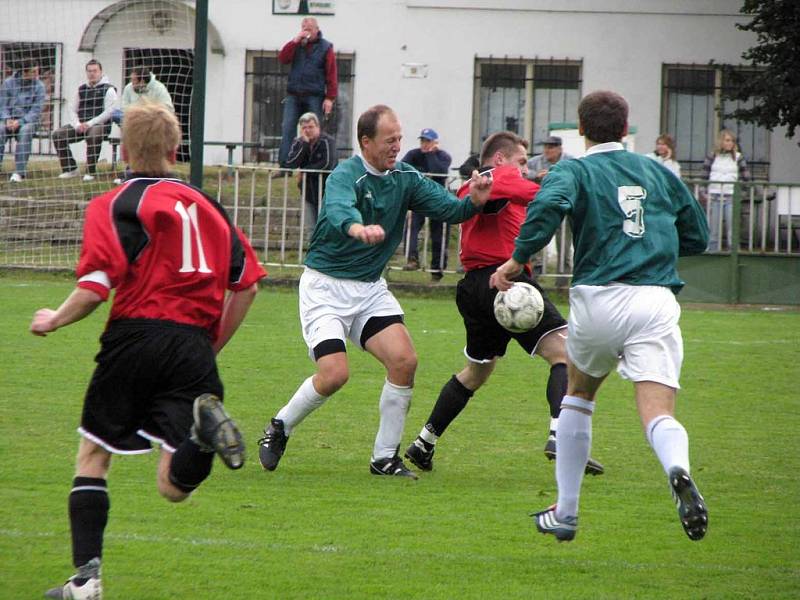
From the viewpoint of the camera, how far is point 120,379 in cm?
498

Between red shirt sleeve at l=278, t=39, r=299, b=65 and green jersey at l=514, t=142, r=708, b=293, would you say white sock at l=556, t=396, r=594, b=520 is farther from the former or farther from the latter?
red shirt sleeve at l=278, t=39, r=299, b=65

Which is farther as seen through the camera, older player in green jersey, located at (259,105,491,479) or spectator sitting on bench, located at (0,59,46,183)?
spectator sitting on bench, located at (0,59,46,183)

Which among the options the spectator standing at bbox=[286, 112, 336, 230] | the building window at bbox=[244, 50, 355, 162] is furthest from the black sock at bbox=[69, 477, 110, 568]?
the building window at bbox=[244, 50, 355, 162]

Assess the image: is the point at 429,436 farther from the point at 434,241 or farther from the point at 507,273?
the point at 434,241

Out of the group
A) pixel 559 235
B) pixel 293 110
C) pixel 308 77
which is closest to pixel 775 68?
pixel 559 235

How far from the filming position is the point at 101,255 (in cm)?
488

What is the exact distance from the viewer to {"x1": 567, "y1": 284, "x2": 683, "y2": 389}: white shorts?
5727 millimetres

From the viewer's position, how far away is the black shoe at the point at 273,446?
7609 millimetres

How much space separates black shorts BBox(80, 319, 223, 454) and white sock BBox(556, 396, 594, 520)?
170 centimetres

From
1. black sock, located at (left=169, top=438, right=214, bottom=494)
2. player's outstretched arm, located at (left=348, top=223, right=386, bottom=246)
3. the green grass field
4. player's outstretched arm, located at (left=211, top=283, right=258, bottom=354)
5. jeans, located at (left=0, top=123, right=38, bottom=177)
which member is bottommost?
the green grass field

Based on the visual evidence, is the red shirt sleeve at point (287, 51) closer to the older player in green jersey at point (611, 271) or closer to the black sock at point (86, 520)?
the older player in green jersey at point (611, 271)

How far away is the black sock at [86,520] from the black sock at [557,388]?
140 inches

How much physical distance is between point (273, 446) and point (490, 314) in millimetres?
1419

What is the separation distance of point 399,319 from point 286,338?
18.2ft
